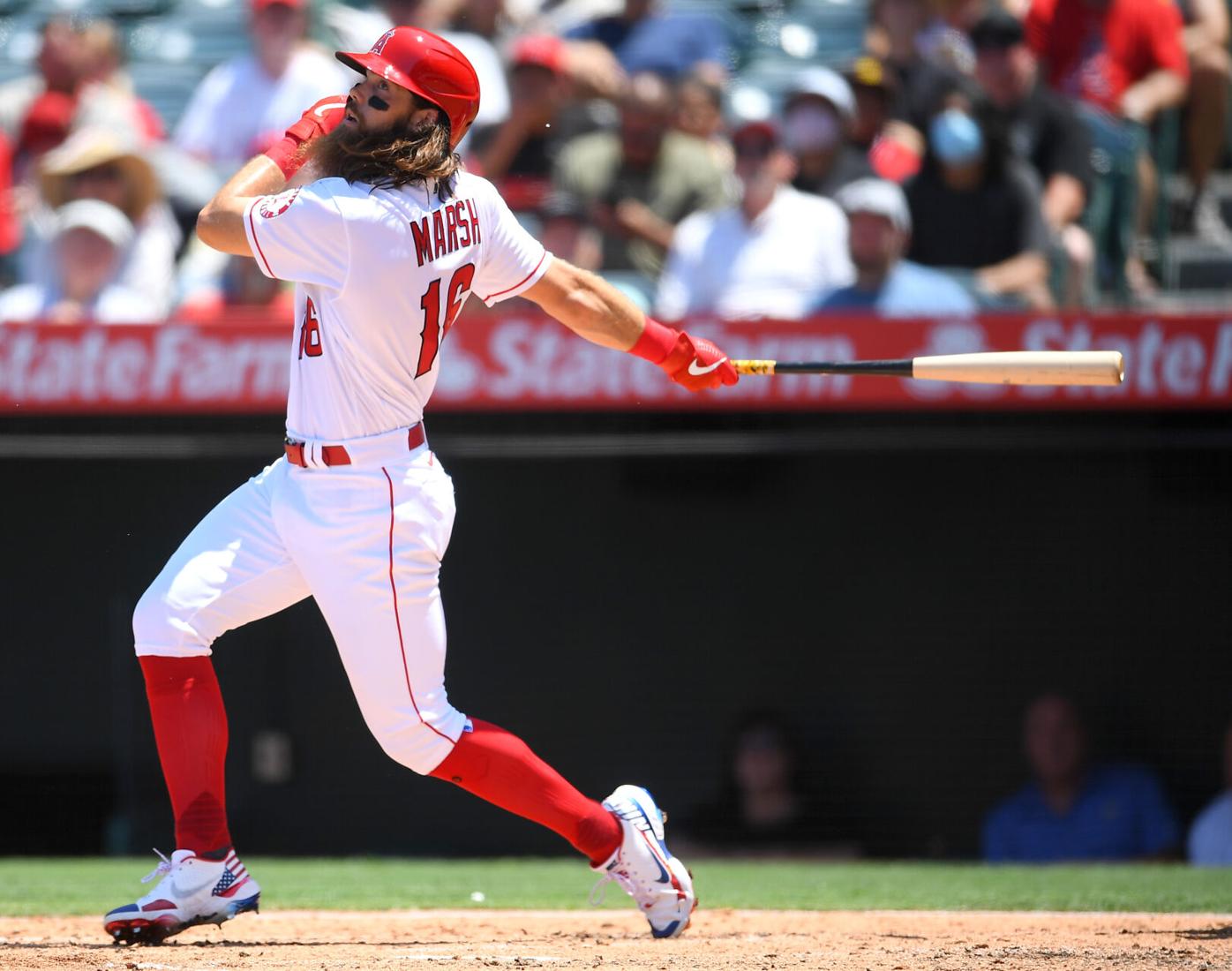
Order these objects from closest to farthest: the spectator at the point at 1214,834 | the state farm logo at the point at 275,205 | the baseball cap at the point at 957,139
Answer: the state farm logo at the point at 275,205 → the spectator at the point at 1214,834 → the baseball cap at the point at 957,139

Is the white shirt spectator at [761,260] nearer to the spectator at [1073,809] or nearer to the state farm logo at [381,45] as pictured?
the spectator at [1073,809]

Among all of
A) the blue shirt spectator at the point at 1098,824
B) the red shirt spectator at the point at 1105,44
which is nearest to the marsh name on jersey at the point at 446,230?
the blue shirt spectator at the point at 1098,824

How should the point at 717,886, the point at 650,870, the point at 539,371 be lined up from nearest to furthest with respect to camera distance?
1. the point at 650,870
2. the point at 717,886
3. the point at 539,371

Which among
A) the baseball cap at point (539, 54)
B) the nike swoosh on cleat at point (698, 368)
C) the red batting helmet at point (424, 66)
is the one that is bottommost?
the nike swoosh on cleat at point (698, 368)

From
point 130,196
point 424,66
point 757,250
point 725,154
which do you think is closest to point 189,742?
point 424,66

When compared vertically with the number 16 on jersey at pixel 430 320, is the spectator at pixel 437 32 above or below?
above

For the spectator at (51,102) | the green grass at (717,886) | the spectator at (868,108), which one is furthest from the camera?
the spectator at (51,102)

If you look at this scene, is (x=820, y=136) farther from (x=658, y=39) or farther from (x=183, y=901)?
(x=183, y=901)

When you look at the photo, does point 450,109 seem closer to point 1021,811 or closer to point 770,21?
point 1021,811

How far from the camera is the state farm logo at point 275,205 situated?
10.4 ft

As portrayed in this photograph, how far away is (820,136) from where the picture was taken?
6.72 m

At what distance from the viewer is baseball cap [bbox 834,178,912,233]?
600cm

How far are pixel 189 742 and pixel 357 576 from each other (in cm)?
51

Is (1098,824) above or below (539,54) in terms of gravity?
below
